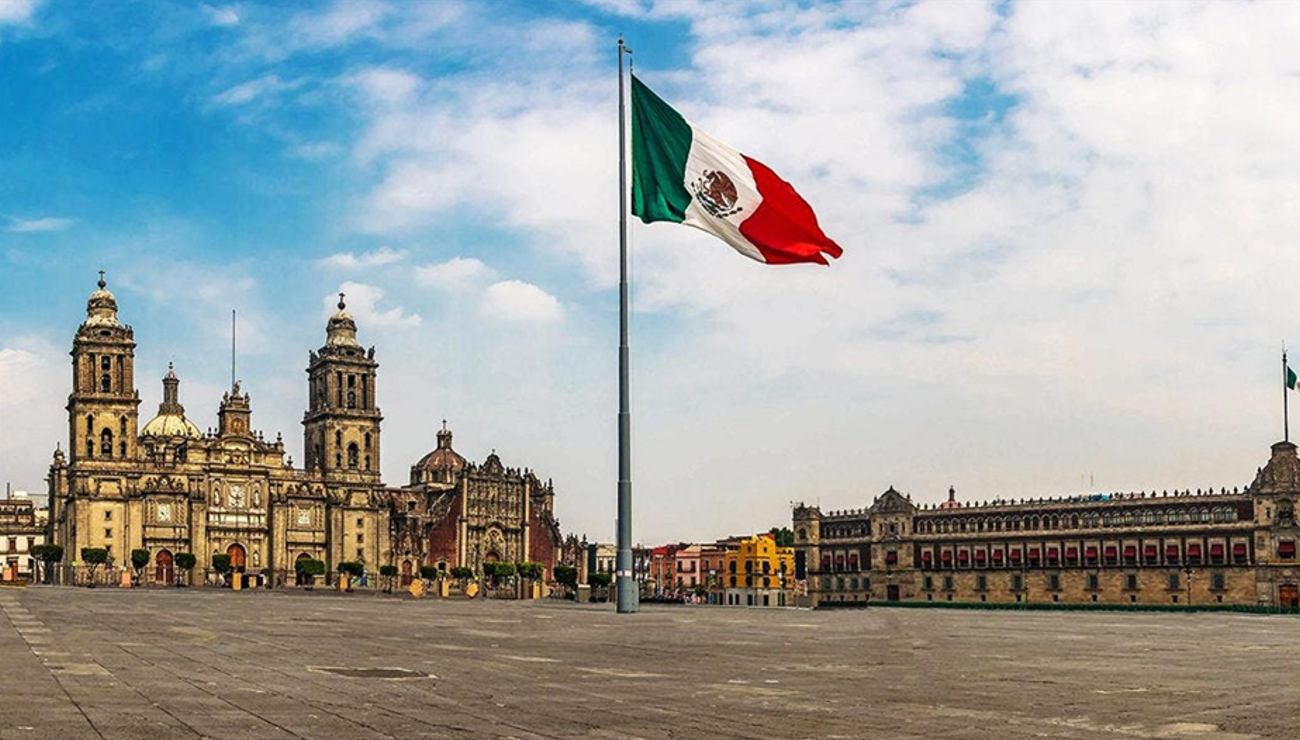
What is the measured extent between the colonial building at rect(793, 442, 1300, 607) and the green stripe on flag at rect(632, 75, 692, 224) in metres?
109

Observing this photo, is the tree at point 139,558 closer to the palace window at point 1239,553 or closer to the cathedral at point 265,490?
the cathedral at point 265,490

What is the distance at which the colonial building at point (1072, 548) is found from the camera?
135m

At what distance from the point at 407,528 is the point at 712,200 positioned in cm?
12656

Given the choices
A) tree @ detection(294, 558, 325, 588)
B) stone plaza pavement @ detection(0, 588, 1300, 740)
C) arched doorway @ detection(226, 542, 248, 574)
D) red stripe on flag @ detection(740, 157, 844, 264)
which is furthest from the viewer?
arched doorway @ detection(226, 542, 248, 574)

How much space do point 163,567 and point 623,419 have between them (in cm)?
11045

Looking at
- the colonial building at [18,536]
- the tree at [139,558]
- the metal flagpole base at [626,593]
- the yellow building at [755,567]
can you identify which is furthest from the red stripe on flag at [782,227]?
the colonial building at [18,536]

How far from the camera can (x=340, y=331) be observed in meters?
154

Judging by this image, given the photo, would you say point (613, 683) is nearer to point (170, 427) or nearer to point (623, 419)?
point (623, 419)

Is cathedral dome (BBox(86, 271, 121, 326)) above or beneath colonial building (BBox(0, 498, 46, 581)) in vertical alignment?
above

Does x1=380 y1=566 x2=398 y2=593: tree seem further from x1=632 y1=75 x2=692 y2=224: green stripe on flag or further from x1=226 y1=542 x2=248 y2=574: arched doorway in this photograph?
x1=632 y1=75 x2=692 y2=224: green stripe on flag

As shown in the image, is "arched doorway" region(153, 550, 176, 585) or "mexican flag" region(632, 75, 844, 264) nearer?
"mexican flag" region(632, 75, 844, 264)

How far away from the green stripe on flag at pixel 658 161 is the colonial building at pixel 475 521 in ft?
398

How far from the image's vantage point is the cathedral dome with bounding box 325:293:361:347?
154 m

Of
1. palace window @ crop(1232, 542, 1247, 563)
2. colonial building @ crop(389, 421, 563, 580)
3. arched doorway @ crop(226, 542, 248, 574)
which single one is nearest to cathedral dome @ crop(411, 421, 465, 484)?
colonial building @ crop(389, 421, 563, 580)
